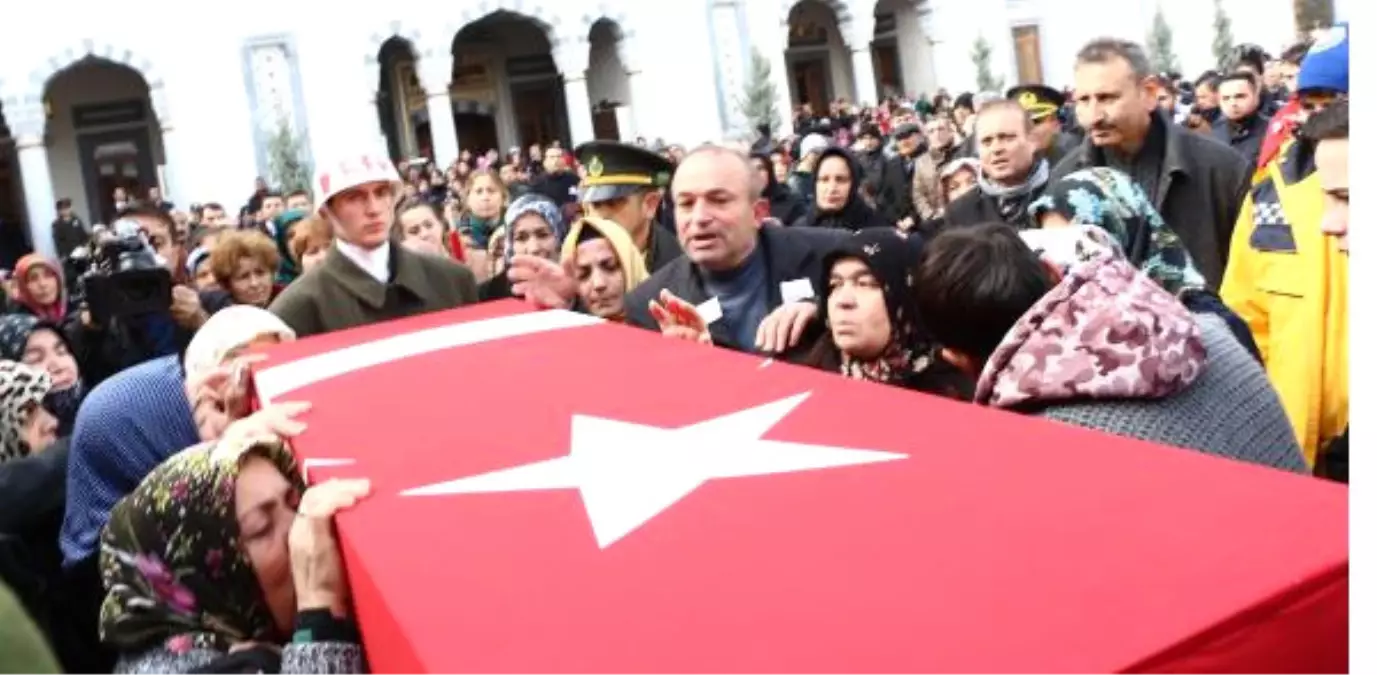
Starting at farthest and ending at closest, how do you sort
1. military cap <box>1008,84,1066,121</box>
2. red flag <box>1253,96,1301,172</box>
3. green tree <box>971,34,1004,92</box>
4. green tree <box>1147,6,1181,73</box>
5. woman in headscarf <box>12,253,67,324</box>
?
green tree <box>1147,6,1181,73</box>, green tree <box>971,34,1004,92</box>, woman in headscarf <box>12,253,67,324</box>, military cap <box>1008,84,1066,121</box>, red flag <box>1253,96,1301,172</box>

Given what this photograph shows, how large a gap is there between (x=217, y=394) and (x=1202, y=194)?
2.47 metres

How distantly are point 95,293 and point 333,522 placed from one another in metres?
2.75

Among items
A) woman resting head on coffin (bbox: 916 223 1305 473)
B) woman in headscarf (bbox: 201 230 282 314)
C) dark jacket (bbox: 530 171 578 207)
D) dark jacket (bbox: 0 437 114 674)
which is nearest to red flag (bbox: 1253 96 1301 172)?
woman resting head on coffin (bbox: 916 223 1305 473)

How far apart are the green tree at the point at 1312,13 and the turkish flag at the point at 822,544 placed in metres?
28.6

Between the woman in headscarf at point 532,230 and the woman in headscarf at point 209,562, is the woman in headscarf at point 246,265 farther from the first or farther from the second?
the woman in headscarf at point 209,562

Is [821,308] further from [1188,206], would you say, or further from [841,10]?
[841,10]

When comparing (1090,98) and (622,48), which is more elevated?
(622,48)

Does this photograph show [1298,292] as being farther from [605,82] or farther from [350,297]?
[605,82]

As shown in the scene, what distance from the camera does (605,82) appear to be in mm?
23234

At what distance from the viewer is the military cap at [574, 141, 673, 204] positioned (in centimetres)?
390

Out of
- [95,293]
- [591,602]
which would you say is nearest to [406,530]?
[591,602]

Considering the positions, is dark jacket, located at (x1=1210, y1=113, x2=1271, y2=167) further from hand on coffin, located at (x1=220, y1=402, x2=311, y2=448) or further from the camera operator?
hand on coffin, located at (x1=220, y1=402, x2=311, y2=448)

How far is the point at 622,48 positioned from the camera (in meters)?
20.8

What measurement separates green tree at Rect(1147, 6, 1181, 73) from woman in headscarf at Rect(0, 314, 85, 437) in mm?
23834
